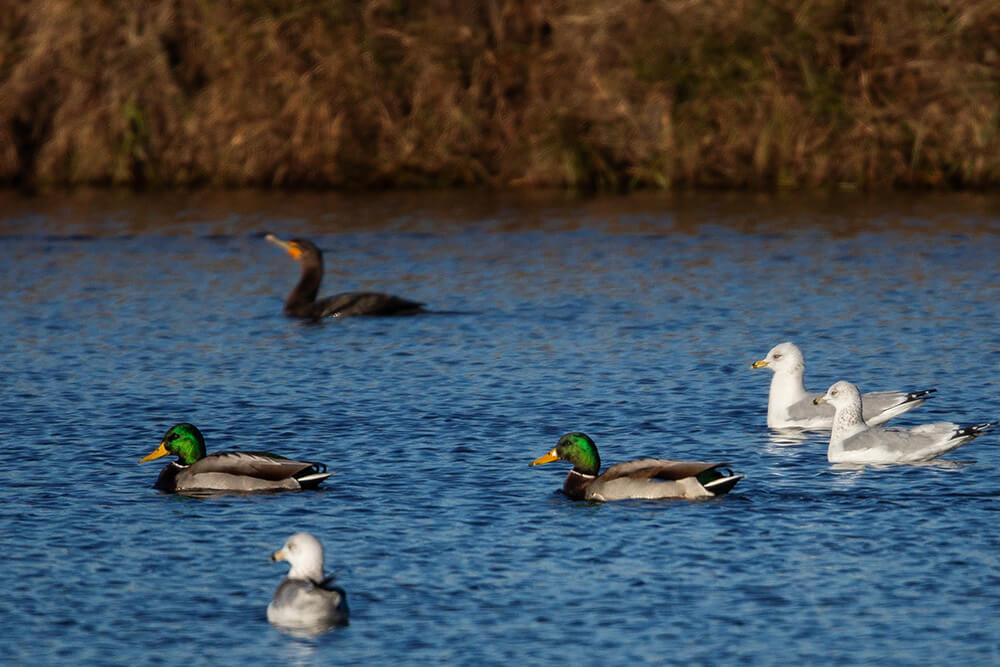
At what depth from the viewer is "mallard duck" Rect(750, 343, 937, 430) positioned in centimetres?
1527

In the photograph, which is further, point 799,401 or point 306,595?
point 799,401

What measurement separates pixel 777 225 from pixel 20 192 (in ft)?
55.8

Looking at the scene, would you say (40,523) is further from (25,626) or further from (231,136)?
(231,136)

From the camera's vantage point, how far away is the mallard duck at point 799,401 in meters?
15.3

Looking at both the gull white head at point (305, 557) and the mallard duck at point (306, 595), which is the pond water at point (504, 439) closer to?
the mallard duck at point (306, 595)

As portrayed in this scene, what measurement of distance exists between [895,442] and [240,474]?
206 inches

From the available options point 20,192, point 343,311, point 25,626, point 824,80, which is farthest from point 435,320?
point 20,192

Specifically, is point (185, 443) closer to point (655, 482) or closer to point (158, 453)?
point (158, 453)

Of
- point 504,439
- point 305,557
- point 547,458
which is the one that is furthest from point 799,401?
point 305,557

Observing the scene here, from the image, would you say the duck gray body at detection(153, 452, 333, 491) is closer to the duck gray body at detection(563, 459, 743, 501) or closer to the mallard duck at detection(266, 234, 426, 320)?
the duck gray body at detection(563, 459, 743, 501)

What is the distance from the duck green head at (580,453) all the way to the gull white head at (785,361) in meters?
3.33

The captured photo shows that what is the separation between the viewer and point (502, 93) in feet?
121

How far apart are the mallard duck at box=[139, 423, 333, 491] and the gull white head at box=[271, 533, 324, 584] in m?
2.70

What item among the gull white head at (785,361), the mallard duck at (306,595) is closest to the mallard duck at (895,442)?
the gull white head at (785,361)
